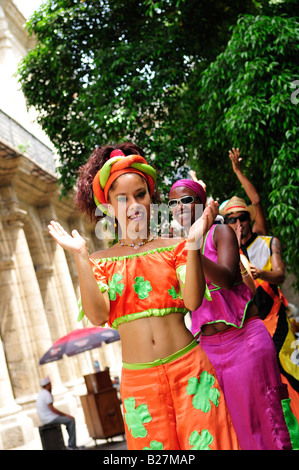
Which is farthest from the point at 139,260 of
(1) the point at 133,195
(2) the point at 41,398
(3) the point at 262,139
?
(2) the point at 41,398

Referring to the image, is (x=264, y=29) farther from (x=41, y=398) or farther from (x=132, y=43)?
(x=41, y=398)

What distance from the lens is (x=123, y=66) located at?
39.4ft

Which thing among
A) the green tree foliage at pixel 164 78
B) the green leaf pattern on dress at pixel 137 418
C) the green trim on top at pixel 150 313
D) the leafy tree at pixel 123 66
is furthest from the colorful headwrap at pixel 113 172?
the leafy tree at pixel 123 66

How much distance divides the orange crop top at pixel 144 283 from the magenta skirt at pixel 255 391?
0.83 m

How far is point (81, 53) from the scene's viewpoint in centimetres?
1288

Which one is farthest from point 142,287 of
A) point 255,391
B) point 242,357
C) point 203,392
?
point 255,391

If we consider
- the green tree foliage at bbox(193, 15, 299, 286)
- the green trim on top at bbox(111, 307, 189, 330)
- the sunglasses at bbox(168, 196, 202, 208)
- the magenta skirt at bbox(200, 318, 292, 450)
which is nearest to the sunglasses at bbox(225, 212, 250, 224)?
the sunglasses at bbox(168, 196, 202, 208)

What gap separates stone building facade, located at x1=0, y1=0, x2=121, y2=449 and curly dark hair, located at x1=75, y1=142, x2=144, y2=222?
35.8 ft

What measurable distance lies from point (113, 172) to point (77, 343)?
9335 mm

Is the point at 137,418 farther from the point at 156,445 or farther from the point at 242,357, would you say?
the point at 242,357

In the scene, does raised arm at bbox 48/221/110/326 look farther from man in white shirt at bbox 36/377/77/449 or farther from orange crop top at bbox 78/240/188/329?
man in white shirt at bbox 36/377/77/449

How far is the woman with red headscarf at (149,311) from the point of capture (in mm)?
2781

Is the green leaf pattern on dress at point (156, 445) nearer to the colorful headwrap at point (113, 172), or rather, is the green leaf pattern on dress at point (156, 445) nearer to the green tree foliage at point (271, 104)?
the colorful headwrap at point (113, 172)

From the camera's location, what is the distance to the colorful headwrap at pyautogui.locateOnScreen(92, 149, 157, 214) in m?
3.13
